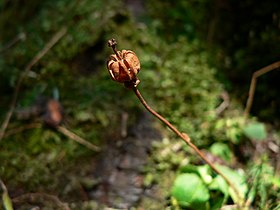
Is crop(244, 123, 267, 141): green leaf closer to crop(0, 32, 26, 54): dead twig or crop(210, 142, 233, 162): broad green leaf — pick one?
crop(210, 142, 233, 162): broad green leaf

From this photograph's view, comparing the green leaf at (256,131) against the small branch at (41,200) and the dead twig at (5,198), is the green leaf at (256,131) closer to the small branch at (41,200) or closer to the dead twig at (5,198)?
the small branch at (41,200)

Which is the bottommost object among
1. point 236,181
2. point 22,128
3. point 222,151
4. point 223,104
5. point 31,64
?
point 236,181

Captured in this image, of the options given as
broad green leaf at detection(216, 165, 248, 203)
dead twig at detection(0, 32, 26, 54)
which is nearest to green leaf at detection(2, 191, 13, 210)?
broad green leaf at detection(216, 165, 248, 203)

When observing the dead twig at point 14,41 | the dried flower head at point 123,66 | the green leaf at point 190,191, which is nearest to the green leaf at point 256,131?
the green leaf at point 190,191

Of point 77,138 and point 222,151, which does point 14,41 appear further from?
point 222,151

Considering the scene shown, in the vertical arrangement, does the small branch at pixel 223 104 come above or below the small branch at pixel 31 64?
below

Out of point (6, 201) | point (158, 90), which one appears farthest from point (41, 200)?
point (158, 90)

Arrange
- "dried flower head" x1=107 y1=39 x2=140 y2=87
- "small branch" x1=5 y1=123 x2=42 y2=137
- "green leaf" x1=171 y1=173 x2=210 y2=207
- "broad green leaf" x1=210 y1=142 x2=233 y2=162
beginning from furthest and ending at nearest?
"small branch" x1=5 y1=123 x2=42 y2=137
"broad green leaf" x1=210 y1=142 x2=233 y2=162
"green leaf" x1=171 y1=173 x2=210 y2=207
"dried flower head" x1=107 y1=39 x2=140 y2=87
